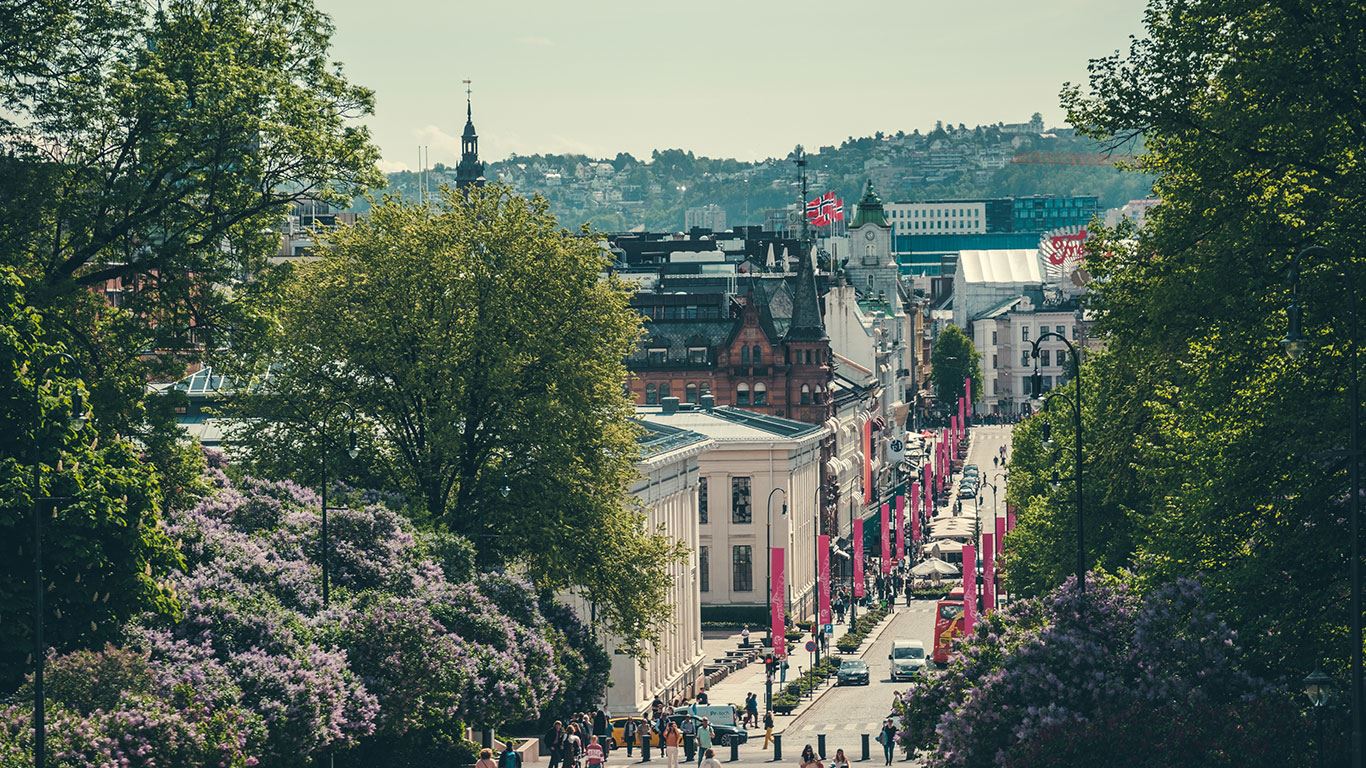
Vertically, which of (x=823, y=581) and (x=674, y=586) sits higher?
(x=674, y=586)

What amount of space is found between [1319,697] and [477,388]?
1242 inches

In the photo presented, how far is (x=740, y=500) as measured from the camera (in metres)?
140

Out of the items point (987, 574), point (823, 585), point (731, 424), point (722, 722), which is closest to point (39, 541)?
point (722, 722)

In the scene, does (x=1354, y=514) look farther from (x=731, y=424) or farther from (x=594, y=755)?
(x=731, y=424)

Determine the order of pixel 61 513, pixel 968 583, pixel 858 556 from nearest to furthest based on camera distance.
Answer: pixel 61 513 → pixel 968 583 → pixel 858 556

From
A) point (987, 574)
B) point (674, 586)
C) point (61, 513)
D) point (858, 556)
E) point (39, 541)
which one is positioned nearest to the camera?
point (39, 541)

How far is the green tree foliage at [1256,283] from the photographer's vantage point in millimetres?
43375

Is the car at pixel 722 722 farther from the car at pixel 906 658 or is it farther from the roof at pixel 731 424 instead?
the roof at pixel 731 424

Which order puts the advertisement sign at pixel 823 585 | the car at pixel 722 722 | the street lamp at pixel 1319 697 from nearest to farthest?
the street lamp at pixel 1319 697, the car at pixel 722 722, the advertisement sign at pixel 823 585

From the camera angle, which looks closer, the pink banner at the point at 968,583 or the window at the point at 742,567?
the pink banner at the point at 968,583

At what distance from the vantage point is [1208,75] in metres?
47.2

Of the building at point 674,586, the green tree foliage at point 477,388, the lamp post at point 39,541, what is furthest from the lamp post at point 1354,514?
the building at point 674,586

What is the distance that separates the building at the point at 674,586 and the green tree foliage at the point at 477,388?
863 inches

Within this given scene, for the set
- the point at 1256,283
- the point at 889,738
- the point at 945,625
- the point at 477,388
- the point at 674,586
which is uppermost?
the point at 1256,283
